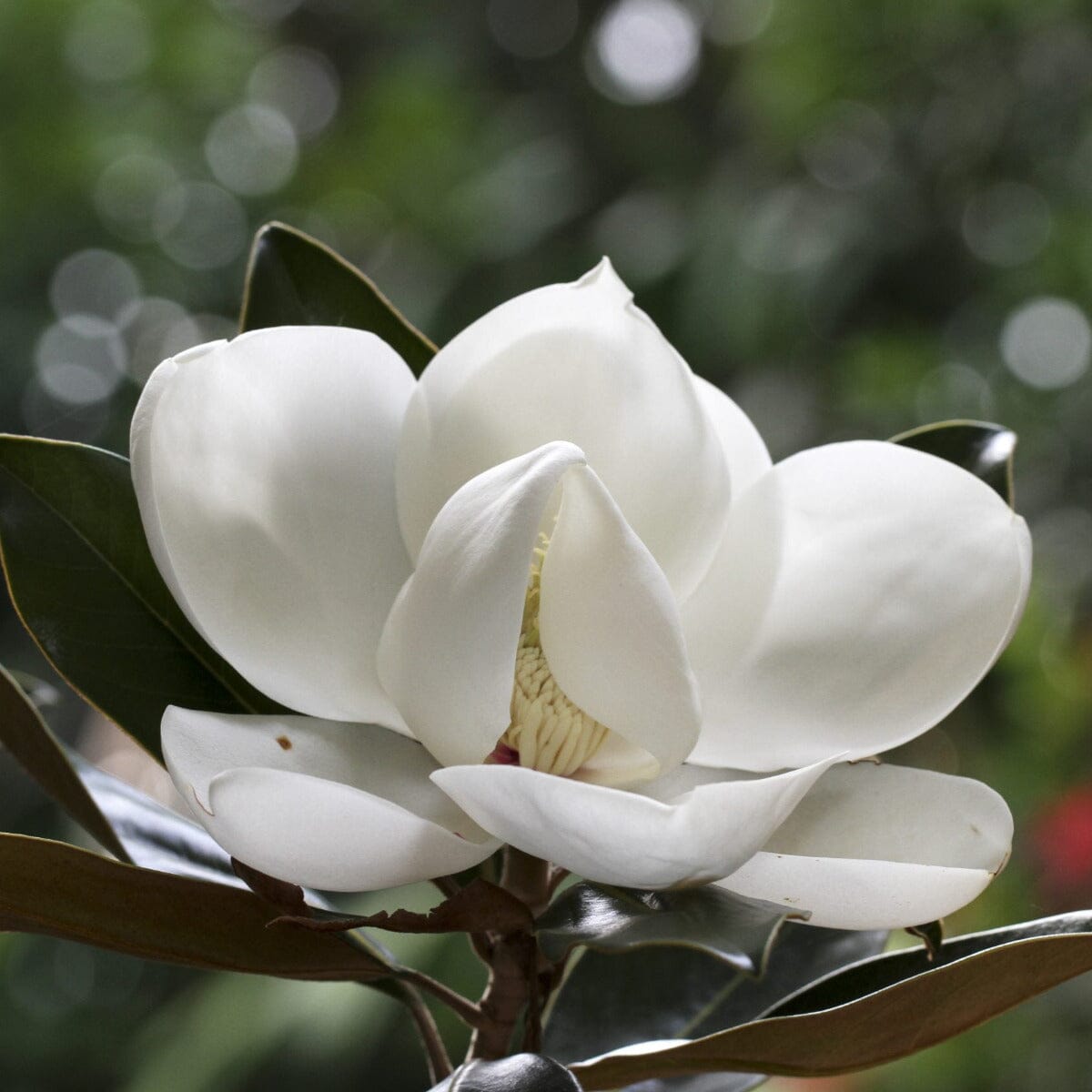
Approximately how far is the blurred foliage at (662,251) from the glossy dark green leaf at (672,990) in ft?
3.19

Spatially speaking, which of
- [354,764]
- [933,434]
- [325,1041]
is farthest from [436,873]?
[325,1041]

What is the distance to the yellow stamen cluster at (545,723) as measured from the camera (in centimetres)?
39

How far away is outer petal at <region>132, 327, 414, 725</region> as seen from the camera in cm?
35

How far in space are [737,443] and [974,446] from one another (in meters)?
0.10

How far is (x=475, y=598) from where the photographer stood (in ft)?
1.05

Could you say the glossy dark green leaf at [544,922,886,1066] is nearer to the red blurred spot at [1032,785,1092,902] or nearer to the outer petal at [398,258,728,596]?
the outer petal at [398,258,728,596]

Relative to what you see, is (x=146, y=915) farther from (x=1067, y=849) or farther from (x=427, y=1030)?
(x=1067, y=849)

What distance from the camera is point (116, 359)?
3363 millimetres

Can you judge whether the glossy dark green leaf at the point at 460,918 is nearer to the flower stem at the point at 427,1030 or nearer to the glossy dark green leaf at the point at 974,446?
the flower stem at the point at 427,1030

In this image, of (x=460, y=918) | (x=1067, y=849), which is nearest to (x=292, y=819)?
(x=460, y=918)

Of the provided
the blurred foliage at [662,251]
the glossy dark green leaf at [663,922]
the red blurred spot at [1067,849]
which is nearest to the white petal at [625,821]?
the glossy dark green leaf at [663,922]

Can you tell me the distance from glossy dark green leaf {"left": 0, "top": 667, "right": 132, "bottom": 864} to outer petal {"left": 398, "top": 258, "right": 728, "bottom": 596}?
0.13 meters

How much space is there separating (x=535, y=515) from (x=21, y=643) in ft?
10.8

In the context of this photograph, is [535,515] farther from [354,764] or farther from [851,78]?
[851,78]
